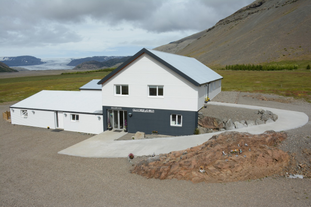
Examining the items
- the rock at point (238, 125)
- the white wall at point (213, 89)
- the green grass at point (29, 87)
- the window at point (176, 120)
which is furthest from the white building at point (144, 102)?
the green grass at point (29, 87)

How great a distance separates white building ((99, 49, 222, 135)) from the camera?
766 inches

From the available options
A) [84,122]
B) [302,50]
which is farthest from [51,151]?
[302,50]

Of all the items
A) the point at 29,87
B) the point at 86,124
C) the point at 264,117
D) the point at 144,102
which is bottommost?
the point at 86,124

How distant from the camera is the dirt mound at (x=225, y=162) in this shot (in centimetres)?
1130

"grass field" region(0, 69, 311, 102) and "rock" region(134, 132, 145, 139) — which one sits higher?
"grass field" region(0, 69, 311, 102)

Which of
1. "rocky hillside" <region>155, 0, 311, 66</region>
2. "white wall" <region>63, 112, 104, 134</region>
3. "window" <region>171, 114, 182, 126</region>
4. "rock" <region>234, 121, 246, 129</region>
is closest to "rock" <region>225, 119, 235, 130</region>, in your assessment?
"rock" <region>234, 121, 246, 129</region>

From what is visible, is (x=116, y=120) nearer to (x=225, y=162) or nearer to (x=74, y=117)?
(x=74, y=117)

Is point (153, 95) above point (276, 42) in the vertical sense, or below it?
below

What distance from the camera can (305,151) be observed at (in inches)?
476

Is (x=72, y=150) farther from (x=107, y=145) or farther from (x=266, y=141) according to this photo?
(x=266, y=141)

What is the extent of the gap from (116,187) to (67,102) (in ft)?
58.1

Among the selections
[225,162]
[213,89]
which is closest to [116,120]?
[225,162]

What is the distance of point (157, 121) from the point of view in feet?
67.6

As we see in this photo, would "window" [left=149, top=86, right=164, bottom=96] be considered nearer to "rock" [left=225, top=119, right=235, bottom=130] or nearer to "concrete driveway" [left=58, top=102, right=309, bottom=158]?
"concrete driveway" [left=58, top=102, right=309, bottom=158]
